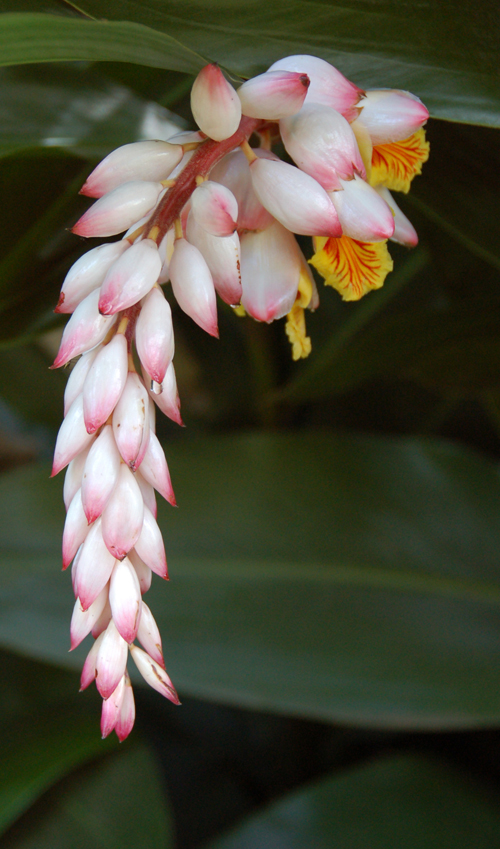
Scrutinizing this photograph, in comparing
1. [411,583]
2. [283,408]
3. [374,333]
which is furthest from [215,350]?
[411,583]

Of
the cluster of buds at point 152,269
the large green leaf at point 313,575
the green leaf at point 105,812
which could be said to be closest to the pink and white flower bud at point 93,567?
the cluster of buds at point 152,269

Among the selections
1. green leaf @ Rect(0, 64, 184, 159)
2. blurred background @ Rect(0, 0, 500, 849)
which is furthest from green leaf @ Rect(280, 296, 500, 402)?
green leaf @ Rect(0, 64, 184, 159)

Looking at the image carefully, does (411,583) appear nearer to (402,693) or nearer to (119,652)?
(402,693)

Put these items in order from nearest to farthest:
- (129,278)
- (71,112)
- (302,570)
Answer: (129,278)
(71,112)
(302,570)

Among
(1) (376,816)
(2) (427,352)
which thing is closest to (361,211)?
(2) (427,352)

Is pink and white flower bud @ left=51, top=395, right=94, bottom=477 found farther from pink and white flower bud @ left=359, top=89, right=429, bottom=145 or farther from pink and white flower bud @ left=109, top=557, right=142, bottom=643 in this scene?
pink and white flower bud @ left=359, top=89, right=429, bottom=145

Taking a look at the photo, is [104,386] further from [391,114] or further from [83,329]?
[391,114]
